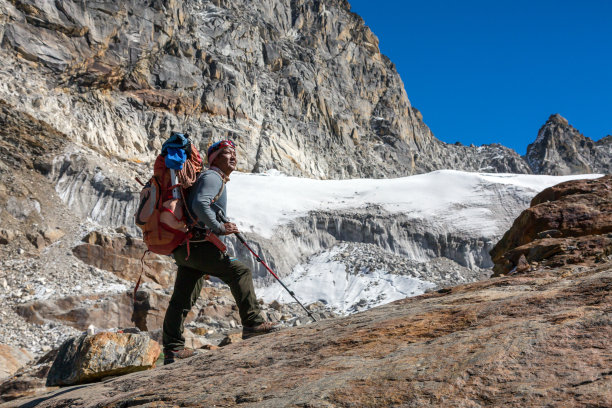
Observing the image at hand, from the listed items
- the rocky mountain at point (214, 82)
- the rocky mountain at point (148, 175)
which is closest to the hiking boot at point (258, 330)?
the rocky mountain at point (148, 175)

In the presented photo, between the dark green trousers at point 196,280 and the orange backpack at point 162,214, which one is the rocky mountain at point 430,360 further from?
the orange backpack at point 162,214

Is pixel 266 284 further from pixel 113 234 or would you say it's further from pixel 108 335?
pixel 108 335

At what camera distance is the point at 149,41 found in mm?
39375

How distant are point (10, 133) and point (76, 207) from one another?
572cm

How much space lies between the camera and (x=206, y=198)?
13.4 feet

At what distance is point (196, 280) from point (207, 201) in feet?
2.78

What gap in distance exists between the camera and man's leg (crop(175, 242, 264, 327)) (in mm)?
4227

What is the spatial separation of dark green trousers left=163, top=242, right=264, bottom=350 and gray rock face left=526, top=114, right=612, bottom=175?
4248 inches

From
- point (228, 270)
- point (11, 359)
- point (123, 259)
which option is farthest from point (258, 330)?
point (123, 259)

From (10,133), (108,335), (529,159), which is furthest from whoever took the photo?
(529,159)

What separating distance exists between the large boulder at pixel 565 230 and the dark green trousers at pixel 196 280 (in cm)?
289

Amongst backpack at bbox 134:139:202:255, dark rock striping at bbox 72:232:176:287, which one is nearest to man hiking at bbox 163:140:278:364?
backpack at bbox 134:139:202:255

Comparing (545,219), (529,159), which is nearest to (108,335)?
(545,219)

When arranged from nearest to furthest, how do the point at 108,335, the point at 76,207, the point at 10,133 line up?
the point at 108,335
the point at 76,207
the point at 10,133
